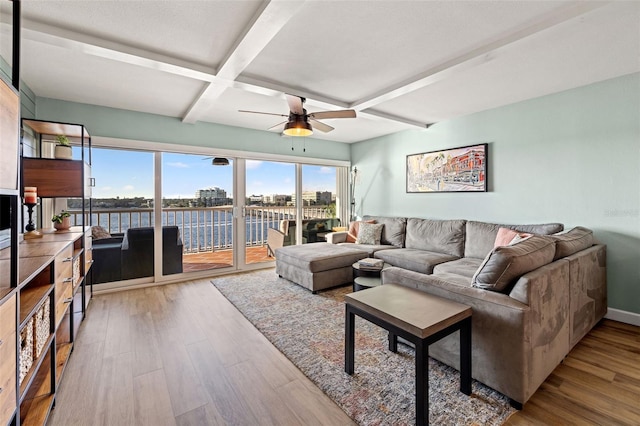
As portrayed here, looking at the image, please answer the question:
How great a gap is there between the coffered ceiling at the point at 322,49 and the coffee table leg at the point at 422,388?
2.08m

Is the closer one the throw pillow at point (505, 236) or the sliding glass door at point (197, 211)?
the throw pillow at point (505, 236)

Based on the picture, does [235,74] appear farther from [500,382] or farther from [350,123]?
[500,382]

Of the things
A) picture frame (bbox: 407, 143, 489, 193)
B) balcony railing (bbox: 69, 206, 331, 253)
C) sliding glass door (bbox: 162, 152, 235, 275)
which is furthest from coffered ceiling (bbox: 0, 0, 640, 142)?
balcony railing (bbox: 69, 206, 331, 253)

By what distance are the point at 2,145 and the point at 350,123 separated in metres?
4.04

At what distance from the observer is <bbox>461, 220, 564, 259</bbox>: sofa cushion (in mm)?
3438

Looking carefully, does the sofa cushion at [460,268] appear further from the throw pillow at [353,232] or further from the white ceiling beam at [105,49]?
the white ceiling beam at [105,49]

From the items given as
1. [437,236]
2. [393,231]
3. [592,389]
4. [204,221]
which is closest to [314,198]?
[393,231]

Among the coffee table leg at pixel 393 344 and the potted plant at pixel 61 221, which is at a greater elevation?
the potted plant at pixel 61 221

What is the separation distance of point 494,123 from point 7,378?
4.84 m

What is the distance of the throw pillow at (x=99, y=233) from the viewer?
3.72 meters

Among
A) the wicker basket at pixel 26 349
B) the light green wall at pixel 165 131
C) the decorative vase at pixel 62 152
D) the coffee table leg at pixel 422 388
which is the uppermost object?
the light green wall at pixel 165 131

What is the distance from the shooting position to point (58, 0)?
1769 millimetres

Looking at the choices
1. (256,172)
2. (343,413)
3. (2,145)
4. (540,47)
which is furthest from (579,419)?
(256,172)

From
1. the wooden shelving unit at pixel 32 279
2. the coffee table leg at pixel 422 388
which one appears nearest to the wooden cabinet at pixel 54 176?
the wooden shelving unit at pixel 32 279
